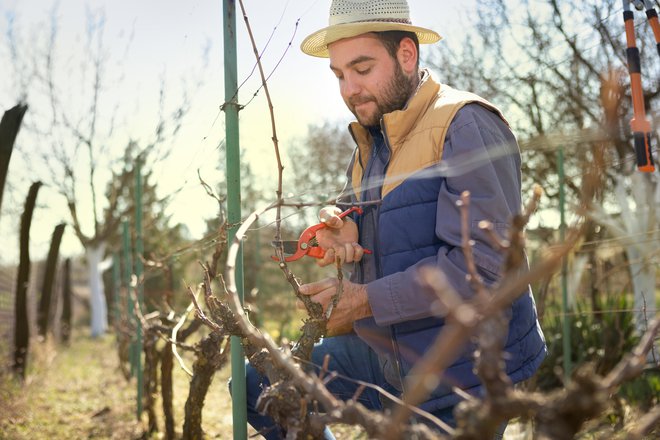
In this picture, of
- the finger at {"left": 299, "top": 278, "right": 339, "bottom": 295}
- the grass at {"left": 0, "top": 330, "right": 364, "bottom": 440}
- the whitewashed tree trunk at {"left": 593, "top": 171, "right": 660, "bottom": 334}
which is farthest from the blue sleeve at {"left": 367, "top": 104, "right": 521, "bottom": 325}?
the whitewashed tree trunk at {"left": 593, "top": 171, "right": 660, "bottom": 334}

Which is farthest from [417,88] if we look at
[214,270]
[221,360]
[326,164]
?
[326,164]

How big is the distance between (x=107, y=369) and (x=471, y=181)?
8.59 metres

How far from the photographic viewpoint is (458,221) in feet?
6.55

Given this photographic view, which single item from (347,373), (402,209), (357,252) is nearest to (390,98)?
(402,209)

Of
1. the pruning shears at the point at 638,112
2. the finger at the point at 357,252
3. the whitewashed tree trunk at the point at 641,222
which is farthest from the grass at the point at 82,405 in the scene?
the whitewashed tree trunk at the point at 641,222

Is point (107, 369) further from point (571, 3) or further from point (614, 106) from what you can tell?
point (614, 106)

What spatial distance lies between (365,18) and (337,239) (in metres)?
0.76

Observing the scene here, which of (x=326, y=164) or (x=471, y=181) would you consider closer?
(x=471, y=181)

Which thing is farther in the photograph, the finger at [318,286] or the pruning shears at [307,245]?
the pruning shears at [307,245]

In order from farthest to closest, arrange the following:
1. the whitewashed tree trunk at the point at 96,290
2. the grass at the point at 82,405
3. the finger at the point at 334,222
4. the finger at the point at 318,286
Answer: the whitewashed tree trunk at the point at 96,290 < the grass at the point at 82,405 < the finger at the point at 334,222 < the finger at the point at 318,286

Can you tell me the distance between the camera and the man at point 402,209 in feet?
6.58

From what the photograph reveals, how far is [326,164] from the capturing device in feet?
45.7

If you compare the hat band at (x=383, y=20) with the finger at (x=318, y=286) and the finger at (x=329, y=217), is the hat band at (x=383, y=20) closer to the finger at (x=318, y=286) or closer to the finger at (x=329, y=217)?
the finger at (x=329, y=217)

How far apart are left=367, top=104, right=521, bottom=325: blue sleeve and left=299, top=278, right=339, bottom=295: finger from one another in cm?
13
